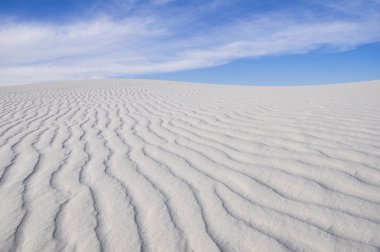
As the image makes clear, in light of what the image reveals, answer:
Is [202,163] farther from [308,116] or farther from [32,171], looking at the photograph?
[308,116]

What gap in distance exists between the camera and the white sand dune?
1.79 metres

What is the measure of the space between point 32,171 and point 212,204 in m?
1.84

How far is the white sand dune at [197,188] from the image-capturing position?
70.6 inches

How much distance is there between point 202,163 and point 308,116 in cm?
251

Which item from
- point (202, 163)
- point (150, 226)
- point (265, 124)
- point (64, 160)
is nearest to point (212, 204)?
point (150, 226)

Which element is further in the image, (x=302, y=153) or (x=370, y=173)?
(x=302, y=153)

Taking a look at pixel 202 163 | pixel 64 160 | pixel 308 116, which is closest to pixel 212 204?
pixel 202 163

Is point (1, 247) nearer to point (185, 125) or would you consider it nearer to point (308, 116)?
point (185, 125)

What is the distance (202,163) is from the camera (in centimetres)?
290

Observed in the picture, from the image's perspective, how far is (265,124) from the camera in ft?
14.0

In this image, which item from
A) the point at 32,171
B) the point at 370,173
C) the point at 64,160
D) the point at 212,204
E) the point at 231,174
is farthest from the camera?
the point at 64,160

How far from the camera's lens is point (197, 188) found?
239 centimetres

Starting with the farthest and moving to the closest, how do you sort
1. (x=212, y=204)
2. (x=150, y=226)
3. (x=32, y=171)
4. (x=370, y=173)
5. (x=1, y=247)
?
1. (x=32, y=171)
2. (x=370, y=173)
3. (x=212, y=204)
4. (x=150, y=226)
5. (x=1, y=247)

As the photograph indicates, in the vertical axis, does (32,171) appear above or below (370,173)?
below
